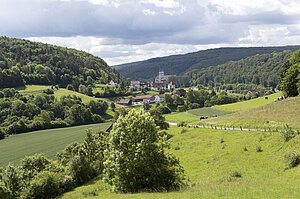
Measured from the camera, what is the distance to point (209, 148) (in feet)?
151

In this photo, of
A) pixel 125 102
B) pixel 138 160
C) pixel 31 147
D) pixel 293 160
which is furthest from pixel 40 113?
pixel 293 160

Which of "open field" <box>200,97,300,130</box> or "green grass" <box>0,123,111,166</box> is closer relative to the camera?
"open field" <box>200,97,300,130</box>

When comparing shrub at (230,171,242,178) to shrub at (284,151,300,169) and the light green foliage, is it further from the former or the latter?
the light green foliage

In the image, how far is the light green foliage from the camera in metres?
24.3

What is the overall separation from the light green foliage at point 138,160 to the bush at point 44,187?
13715mm

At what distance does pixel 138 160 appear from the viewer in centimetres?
2441

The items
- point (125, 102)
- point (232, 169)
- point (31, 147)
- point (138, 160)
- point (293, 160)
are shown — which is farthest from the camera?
point (125, 102)

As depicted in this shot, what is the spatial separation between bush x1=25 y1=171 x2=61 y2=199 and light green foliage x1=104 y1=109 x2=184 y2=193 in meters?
13.7

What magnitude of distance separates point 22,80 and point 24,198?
186m

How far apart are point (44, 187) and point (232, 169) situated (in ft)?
81.2

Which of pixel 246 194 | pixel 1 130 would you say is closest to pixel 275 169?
pixel 246 194

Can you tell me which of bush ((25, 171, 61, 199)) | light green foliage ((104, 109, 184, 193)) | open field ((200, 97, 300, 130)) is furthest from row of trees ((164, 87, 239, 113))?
light green foliage ((104, 109, 184, 193))

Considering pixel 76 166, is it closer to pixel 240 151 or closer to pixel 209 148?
pixel 209 148

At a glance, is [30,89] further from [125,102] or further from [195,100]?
[195,100]
